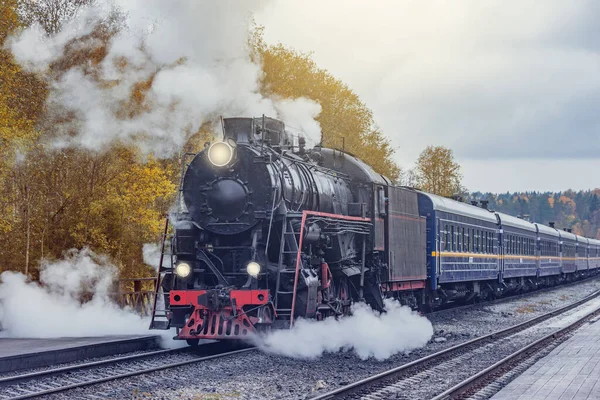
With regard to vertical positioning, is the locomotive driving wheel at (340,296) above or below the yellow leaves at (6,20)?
below

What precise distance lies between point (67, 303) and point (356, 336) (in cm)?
864

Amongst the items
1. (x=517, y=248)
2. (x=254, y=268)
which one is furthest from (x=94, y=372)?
(x=517, y=248)

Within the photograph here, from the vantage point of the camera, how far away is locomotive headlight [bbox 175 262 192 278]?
43.3 ft

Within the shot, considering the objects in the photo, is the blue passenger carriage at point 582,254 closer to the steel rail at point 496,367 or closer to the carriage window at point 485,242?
the carriage window at point 485,242

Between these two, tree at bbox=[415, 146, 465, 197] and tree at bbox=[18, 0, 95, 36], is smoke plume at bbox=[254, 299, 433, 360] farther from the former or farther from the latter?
tree at bbox=[415, 146, 465, 197]

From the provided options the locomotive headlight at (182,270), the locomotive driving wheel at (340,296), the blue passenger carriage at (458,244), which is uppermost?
the blue passenger carriage at (458,244)

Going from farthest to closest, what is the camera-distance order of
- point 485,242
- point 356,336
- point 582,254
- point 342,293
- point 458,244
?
point 582,254 < point 485,242 < point 458,244 < point 342,293 < point 356,336

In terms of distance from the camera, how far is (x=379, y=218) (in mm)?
16766

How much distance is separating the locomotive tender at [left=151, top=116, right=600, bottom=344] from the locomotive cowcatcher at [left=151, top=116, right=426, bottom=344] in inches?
0.7

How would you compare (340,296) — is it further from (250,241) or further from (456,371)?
(456,371)

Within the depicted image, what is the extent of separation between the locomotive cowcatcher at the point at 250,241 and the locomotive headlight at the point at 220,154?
0.7 inches

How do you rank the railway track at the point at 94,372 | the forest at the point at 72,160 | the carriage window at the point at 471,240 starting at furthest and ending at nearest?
the carriage window at the point at 471,240, the forest at the point at 72,160, the railway track at the point at 94,372

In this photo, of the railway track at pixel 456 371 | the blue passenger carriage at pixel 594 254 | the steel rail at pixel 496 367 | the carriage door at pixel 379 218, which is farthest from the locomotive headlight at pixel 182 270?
the blue passenger carriage at pixel 594 254

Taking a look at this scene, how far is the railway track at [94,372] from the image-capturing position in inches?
370
